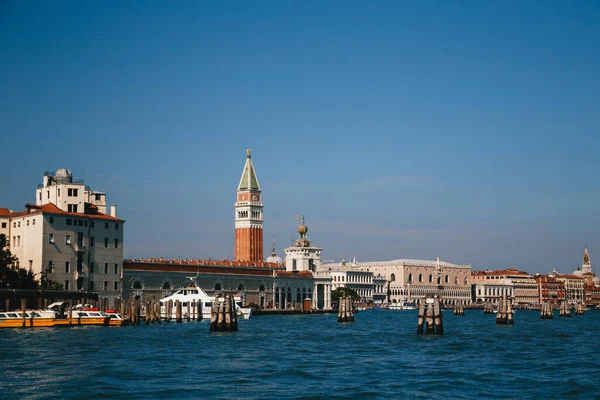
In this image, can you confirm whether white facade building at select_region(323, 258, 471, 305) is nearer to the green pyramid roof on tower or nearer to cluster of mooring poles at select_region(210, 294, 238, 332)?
the green pyramid roof on tower

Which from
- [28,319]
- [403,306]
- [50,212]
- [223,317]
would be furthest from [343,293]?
[28,319]

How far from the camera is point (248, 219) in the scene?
147m

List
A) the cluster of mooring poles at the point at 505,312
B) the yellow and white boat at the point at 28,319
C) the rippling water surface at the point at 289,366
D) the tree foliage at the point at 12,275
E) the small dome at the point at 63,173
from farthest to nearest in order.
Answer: the small dome at the point at 63,173
the tree foliage at the point at 12,275
the cluster of mooring poles at the point at 505,312
the yellow and white boat at the point at 28,319
the rippling water surface at the point at 289,366

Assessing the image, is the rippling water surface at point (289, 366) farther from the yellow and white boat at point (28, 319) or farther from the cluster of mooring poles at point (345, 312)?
the cluster of mooring poles at point (345, 312)

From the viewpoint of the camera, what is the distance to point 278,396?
29.4 metres

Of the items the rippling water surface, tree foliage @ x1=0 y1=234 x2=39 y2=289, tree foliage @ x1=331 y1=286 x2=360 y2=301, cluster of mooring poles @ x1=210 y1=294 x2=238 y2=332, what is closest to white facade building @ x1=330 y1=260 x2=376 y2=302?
tree foliage @ x1=331 y1=286 x2=360 y2=301

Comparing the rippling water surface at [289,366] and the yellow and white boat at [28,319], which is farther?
the yellow and white boat at [28,319]

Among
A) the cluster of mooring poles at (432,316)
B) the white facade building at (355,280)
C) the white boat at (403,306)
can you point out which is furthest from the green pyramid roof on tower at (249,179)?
the cluster of mooring poles at (432,316)

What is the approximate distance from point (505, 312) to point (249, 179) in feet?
→ 267

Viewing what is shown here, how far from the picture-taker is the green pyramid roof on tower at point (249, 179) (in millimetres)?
149250

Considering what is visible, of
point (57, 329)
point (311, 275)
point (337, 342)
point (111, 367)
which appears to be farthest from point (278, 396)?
point (311, 275)

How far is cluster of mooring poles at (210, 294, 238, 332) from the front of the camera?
60.2 meters

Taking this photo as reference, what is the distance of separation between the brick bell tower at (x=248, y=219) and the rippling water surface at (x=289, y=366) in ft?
294

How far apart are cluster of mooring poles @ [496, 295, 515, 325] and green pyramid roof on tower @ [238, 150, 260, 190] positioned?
259ft
